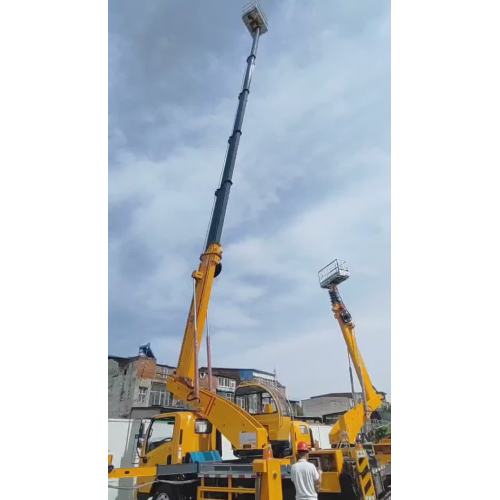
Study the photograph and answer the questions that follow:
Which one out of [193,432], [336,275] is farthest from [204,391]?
[336,275]

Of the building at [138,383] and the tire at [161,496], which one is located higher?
the tire at [161,496]

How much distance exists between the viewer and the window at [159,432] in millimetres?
5630

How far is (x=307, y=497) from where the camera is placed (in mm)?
2662

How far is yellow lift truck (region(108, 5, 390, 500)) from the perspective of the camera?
13.0ft

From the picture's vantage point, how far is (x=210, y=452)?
5156 millimetres

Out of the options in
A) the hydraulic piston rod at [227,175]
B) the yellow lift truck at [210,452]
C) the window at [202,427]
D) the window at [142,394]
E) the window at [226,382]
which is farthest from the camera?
the window at [226,382]

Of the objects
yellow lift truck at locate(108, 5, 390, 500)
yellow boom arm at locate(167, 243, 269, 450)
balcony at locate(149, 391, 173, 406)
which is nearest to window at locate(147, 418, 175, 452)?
yellow lift truck at locate(108, 5, 390, 500)

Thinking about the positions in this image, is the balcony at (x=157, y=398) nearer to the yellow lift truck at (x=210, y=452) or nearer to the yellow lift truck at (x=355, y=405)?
the yellow lift truck at (x=355, y=405)

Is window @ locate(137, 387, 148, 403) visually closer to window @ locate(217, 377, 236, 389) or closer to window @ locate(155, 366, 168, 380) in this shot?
window @ locate(155, 366, 168, 380)

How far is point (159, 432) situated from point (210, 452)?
1085 millimetres

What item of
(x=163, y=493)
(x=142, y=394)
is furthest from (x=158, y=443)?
(x=142, y=394)

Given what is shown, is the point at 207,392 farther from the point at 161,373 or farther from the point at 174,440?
the point at 161,373

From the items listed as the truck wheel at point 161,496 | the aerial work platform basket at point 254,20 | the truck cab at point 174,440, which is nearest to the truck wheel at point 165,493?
the truck wheel at point 161,496
